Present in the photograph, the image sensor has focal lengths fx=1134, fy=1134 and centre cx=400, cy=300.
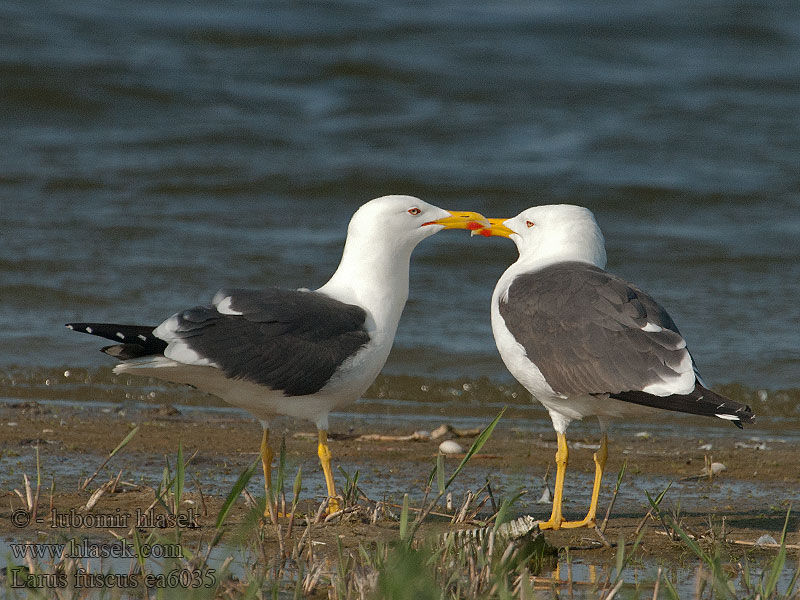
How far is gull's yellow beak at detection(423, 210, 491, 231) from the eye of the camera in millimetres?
4911

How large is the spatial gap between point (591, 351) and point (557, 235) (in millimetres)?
980

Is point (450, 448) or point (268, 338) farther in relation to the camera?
point (450, 448)

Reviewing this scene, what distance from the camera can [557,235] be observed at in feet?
16.4

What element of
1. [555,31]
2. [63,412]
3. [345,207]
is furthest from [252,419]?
[555,31]

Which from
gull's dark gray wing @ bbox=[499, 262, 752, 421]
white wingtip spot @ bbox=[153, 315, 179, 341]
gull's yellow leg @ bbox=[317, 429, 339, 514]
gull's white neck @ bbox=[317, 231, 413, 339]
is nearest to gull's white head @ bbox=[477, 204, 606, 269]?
gull's dark gray wing @ bbox=[499, 262, 752, 421]

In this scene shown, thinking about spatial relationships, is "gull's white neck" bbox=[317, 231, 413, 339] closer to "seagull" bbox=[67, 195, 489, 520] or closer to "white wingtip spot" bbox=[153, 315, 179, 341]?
"seagull" bbox=[67, 195, 489, 520]

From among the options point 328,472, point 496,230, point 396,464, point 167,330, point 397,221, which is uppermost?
point 397,221

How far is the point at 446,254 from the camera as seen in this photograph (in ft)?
31.6

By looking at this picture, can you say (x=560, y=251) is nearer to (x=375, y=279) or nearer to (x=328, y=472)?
(x=375, y=279)

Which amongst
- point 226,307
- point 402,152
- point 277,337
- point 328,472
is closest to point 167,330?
point 226,307

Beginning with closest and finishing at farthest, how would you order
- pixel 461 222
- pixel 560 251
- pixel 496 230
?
pixel 560 251 → pixel 461 222 → pixel 496 230

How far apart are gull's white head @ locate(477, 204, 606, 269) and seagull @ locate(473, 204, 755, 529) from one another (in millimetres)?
92

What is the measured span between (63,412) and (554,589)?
3.69 metres

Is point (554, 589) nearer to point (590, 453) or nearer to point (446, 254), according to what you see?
point (590, 453)
